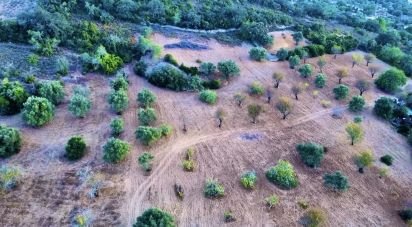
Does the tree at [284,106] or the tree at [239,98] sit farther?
the tree at [239,98]

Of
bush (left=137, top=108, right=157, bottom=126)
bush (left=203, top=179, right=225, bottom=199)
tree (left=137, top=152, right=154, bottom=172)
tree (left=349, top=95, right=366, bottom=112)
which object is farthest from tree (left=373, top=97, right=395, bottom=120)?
tree (left=137, top=152, right=154, bottom=172)

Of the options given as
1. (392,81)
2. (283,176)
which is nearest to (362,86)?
(392,81)

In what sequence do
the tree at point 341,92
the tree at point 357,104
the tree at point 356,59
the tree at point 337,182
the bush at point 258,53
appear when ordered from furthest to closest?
the tree at point 356,59 → the bush at point 258,53 → the tree at point 341,92 → the tree at point 357,104 → the tree at point 337,182

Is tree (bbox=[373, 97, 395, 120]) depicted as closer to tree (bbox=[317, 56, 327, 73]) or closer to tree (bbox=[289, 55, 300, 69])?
tree (bbox=[317, 56, 327, 73])

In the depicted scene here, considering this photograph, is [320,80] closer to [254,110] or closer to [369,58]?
[369,58]

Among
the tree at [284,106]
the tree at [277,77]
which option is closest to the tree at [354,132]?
the tree at [284,106]

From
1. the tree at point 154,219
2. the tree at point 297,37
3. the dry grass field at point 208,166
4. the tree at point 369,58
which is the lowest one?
the dry grass field at point 208,166

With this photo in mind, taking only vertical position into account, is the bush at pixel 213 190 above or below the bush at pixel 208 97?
below

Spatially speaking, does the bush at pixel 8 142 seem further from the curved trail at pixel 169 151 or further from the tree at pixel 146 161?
the tree at pixel 146 161
